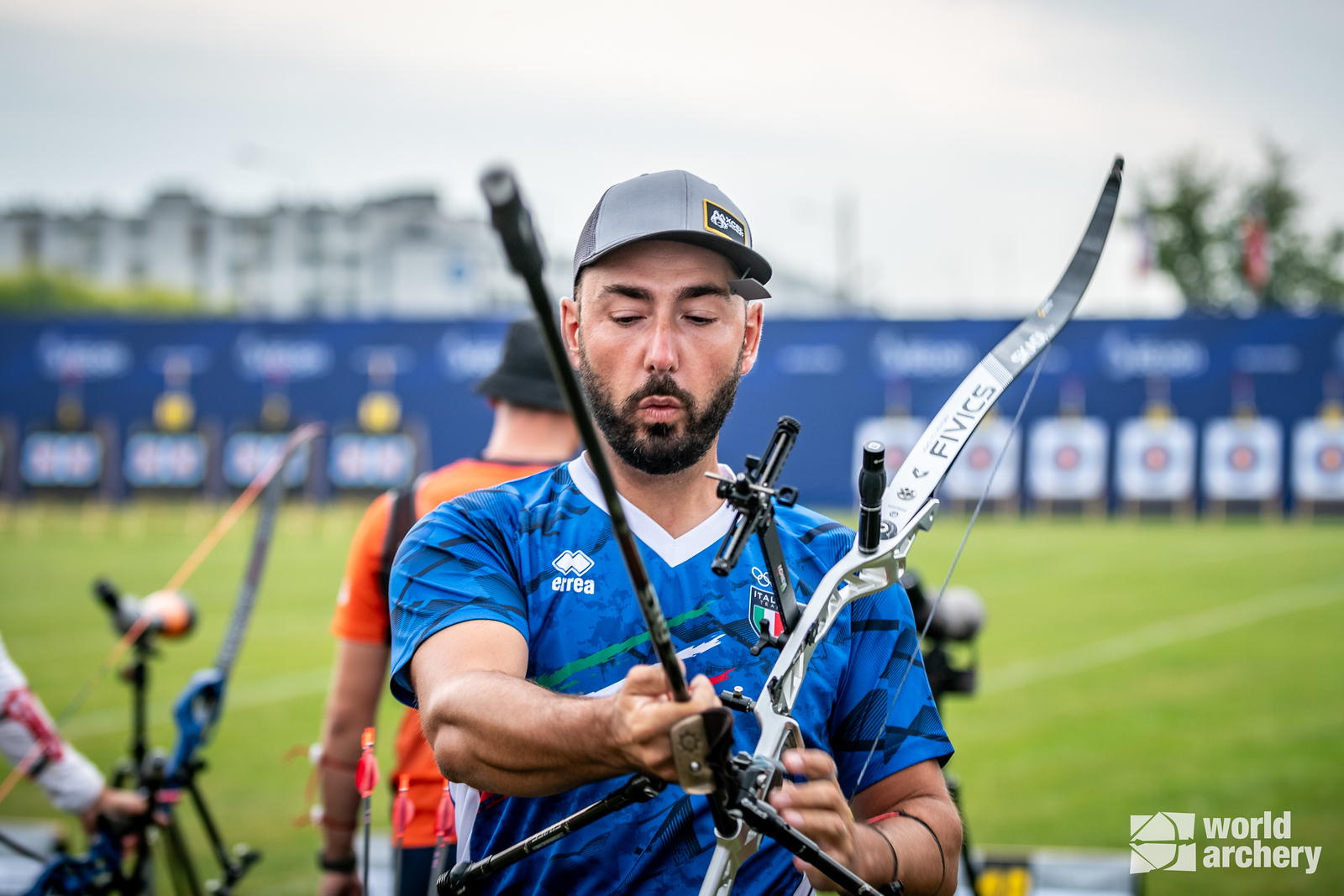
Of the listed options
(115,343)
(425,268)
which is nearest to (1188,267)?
(425,268)

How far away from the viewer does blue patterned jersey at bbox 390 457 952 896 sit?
4.95 feet

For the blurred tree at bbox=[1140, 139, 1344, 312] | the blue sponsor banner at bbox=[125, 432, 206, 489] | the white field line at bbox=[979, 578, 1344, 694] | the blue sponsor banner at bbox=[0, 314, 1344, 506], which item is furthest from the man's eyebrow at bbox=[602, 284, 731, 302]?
the blurred tree at bbox=[1140, 139, 1344, 312]

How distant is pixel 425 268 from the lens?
38688 mm

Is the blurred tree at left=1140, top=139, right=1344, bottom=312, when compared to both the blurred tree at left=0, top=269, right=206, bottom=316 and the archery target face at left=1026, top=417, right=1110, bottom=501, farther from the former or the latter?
the blurred tree at left=0, top=269, right=206, bottom=316

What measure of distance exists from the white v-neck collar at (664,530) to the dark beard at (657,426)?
0.07 metres

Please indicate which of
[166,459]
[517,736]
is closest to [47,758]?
[517,736]

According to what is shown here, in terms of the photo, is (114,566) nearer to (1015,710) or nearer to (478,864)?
(1015,710)

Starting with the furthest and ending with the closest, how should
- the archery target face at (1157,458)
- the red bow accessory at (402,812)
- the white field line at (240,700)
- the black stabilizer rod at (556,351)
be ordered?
1. the archery target face at (1157,458)
2. the white field line at (240,700)
3. the red bow accessory at (402,812)
4. the black stabilizer rod at (556,351)

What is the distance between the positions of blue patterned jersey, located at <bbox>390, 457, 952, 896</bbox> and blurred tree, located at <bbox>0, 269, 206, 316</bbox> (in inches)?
1872

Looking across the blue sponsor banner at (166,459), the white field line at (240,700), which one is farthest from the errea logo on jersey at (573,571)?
the blue sponsor banner at (166,459)

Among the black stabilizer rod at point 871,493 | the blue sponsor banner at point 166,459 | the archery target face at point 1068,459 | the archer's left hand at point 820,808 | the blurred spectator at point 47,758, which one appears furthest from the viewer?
the blue sponsor banner at point 166,459

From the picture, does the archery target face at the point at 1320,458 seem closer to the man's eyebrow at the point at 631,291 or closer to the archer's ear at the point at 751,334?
the archer's ear at the point at 751,334

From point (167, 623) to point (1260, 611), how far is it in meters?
10.3

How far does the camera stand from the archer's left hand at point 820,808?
1282 millimetres
